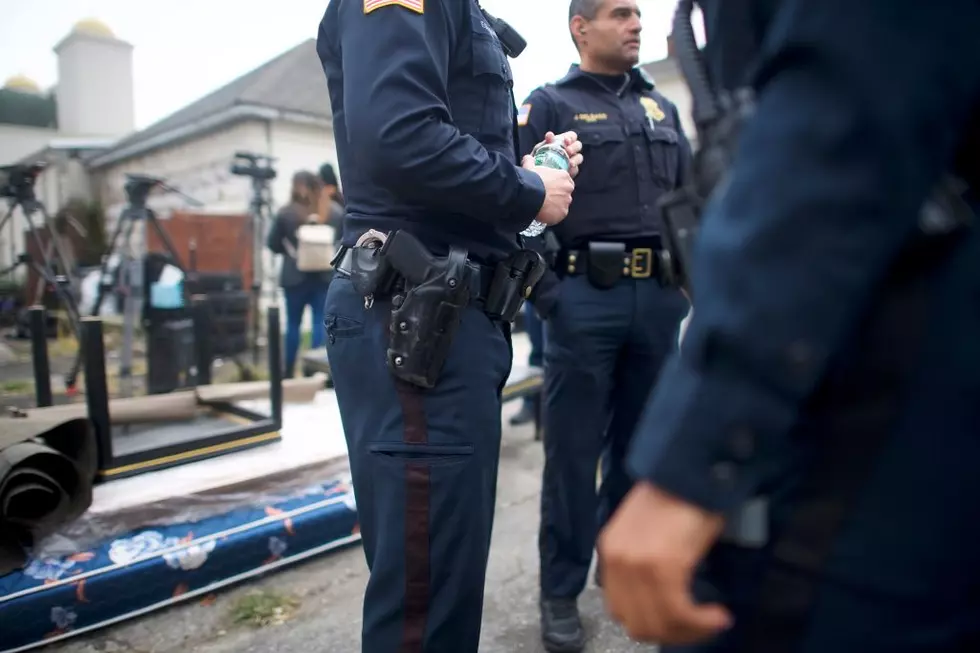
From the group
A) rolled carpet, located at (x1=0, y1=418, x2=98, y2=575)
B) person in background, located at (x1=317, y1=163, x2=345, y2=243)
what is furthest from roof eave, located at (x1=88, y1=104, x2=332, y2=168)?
rolled carpet, located at (x1=0, y1=418, x2=98, y2=575)

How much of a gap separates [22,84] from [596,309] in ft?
106

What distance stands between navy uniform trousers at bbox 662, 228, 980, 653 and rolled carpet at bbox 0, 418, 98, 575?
7.52ft

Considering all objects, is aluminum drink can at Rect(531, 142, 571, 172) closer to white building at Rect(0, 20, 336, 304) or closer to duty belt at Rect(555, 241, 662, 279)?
duty belt at Rect(555, 241, 662, 279)

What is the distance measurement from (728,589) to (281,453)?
2.57 meters

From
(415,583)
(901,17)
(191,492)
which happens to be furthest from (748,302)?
(191,492)

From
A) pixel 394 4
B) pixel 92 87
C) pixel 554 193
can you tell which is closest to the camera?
pixel 394 4

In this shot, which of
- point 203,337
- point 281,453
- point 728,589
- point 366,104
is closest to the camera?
point 728,589

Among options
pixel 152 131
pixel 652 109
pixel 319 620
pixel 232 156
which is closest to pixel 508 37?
pixel 652 109

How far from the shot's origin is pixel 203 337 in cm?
415

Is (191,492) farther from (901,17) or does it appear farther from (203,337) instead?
(901,17)

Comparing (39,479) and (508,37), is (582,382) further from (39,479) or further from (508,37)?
(39,479)

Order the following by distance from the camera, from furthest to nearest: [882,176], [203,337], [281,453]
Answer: [203,337]
[281,453]
[882,176]

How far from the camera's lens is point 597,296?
6.92ft

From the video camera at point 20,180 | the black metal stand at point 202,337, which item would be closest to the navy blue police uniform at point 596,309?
the black metal stand at point 202,337
